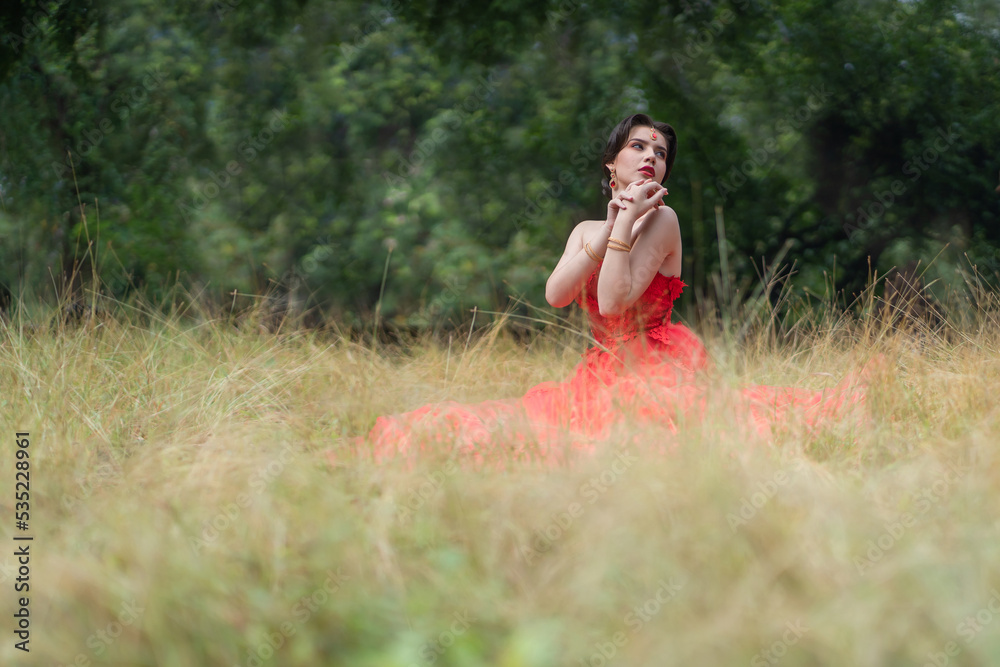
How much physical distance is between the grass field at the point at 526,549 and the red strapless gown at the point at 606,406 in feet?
0.37

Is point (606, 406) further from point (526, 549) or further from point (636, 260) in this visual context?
point (526, 549)

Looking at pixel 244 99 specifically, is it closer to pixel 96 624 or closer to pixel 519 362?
pixel 519 362

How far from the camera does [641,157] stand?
3.04 meters

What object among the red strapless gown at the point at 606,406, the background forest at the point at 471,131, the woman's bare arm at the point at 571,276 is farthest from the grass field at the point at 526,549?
the background forest at the point at 471,131

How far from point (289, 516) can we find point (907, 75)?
607 cm

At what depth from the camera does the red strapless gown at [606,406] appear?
2.40m

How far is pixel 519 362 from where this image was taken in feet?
13.8

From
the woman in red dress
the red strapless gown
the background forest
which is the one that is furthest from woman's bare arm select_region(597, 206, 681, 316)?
the background forest

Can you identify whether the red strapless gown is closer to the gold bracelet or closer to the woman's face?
the gold bracelet

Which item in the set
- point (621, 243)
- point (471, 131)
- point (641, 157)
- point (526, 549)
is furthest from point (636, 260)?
point (471, 131)

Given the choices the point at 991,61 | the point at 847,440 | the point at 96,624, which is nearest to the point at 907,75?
the point at 991,61

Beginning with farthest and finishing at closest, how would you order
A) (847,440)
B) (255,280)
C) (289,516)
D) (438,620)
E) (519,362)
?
(255,280) < (519,362) < (847,440) < (289,516) < (438,620)

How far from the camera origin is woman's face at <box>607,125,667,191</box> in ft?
9.94

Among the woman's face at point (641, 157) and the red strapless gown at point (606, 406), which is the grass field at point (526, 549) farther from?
the woman's face at point (641, 157)
